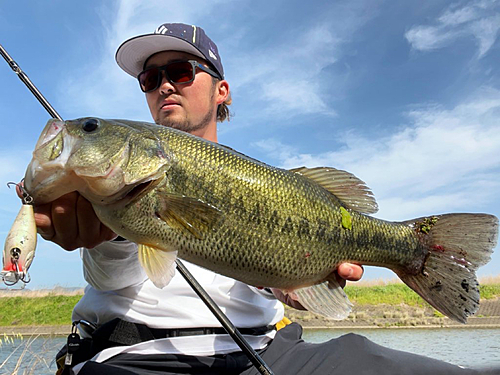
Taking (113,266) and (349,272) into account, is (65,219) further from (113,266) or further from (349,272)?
(349,272)

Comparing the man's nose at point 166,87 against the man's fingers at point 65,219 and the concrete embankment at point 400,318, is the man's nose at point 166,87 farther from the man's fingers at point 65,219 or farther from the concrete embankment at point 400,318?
the concrete embankment at point 400,318

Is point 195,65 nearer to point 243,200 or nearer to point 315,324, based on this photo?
point 243,200

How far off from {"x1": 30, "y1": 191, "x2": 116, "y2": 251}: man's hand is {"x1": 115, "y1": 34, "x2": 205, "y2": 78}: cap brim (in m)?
2.47

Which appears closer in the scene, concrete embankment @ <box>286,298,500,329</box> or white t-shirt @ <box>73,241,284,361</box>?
white t-shirt @ <box>73,241,284,361</box>

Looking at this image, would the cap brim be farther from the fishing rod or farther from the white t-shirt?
the white t-shirt

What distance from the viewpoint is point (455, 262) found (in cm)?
267

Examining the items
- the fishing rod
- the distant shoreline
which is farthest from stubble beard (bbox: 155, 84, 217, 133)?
the distant shoreline

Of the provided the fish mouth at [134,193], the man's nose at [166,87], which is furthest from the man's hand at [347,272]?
the man's nose at [166,87]

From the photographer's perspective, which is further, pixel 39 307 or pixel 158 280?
pixel 39 307

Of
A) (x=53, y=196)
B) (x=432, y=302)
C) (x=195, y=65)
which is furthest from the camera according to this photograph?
(x=195, y=65)

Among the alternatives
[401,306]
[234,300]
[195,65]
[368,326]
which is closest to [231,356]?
[234,300]

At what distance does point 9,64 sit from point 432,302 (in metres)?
3.64

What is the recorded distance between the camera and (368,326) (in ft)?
67.4

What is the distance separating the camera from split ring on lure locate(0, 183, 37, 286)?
1767mm
